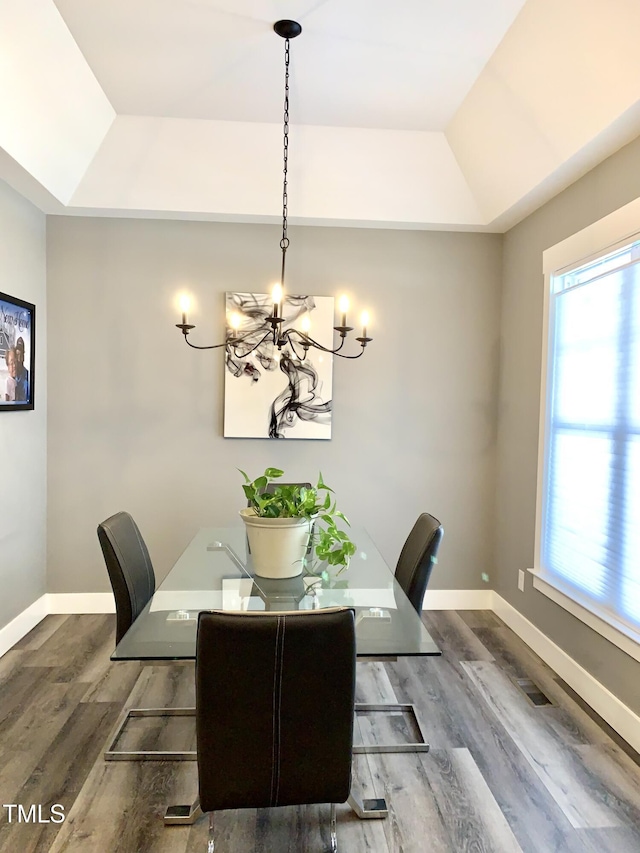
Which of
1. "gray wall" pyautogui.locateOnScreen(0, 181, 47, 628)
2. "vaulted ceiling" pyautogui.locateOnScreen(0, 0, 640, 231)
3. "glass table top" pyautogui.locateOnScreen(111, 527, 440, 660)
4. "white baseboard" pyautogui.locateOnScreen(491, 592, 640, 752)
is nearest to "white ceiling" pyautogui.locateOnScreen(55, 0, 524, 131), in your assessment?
"vaulted ceiling" pyautogui.locateOnScreen(0, 0, 640, 231)

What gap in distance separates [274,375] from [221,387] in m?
0.36

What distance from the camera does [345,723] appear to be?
145cm

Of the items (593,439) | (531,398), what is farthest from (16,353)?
(593,439)

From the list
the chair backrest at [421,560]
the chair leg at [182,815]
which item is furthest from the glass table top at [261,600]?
the chair leg at [182,815]

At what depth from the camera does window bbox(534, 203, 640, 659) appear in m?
2.35

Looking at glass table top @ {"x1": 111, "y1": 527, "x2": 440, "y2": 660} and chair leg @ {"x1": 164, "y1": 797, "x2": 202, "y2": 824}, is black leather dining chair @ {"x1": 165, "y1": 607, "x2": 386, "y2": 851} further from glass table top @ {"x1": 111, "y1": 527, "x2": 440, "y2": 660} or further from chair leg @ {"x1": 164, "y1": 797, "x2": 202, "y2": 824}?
chair leg @ {"x1": 164, "y1": 797, "x2": 202, "y2": 824}

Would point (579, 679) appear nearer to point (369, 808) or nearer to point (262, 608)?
point (369, 808)

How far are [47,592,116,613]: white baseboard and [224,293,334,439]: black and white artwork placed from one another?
4.49 ft

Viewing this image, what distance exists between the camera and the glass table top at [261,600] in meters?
1.64

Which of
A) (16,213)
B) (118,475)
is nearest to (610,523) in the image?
(118,475)

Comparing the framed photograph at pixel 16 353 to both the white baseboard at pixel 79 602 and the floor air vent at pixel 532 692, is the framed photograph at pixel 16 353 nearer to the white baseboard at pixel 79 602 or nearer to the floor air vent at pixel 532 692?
the white baseboard at pixel 79 602

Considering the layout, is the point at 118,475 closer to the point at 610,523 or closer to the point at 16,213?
the point at 16,213

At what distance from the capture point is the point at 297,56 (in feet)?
8.45

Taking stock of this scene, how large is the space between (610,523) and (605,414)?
0.50 m
